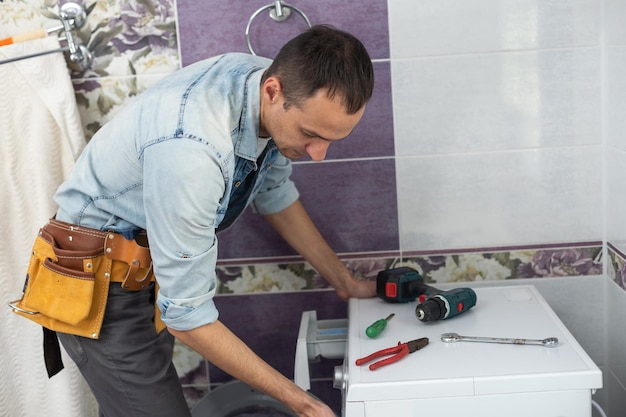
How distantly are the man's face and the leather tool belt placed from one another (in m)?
0.37

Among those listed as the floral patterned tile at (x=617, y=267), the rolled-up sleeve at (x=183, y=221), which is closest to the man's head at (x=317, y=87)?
the rolled-up sleeve at (x=183, y=221)

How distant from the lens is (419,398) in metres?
1.31

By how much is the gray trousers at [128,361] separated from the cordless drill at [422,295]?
0.49 meters

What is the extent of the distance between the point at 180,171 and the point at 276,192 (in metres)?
0.54

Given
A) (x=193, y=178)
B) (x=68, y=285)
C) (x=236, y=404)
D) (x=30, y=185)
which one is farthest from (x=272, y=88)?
(x=236, y=404)

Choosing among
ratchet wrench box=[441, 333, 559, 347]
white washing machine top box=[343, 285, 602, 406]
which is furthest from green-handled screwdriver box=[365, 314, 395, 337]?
ratchet wrench box=[441, 333, 559, 347]

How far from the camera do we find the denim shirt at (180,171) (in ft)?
4.08

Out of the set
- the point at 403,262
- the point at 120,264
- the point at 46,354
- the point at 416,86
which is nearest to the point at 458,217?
the point at 403,262

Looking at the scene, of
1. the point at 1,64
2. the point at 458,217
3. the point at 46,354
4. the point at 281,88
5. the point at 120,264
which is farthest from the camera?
the point at 458,217

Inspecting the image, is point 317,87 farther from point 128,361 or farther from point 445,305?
point 128,361

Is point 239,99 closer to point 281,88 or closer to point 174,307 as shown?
point 281,88

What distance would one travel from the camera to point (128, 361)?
1.55 m

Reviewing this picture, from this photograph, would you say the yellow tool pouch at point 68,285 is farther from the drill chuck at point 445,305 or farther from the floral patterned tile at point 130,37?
the drill chuck at point 445,305

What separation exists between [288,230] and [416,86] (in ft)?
1.47
